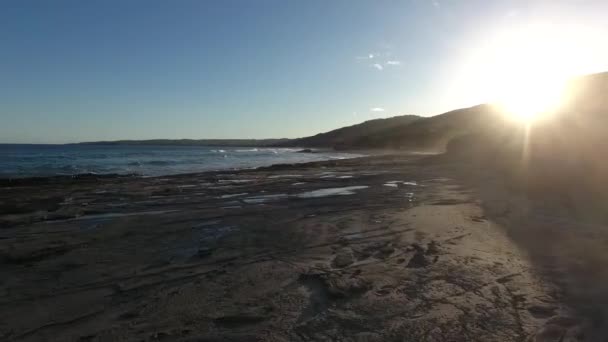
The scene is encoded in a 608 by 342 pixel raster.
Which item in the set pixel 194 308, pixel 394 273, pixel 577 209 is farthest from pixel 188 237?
pixel 577 209

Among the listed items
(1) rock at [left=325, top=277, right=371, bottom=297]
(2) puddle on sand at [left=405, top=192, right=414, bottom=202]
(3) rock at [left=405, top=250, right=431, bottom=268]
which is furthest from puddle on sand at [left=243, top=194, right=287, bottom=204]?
(1) rock at [left=325, top=277, right=371, bottom=297]

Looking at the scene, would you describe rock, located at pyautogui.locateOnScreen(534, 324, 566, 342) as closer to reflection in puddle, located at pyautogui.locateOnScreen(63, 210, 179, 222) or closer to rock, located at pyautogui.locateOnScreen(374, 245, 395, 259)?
rock, located at pyautogui.locateOnScreen(374, 245, 395, 259)

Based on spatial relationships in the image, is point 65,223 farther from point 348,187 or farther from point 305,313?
point 348,187

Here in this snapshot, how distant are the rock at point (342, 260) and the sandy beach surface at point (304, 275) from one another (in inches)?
1.3

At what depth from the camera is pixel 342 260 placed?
671 centimetres

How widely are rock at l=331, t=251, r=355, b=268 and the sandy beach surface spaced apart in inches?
1.3

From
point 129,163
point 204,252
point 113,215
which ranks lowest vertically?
point 129,163

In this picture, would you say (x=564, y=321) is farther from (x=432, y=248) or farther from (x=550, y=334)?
(x=432, y=248)

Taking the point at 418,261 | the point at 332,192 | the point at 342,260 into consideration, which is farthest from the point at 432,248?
the point at 332,192

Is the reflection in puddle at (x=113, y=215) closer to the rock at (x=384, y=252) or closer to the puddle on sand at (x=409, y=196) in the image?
the rock at (x=384, y=252)

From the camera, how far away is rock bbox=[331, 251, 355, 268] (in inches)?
255

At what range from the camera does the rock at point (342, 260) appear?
21.3 feet

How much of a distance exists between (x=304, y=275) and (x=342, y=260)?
0.95 metres

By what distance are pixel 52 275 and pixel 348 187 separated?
12766mm
